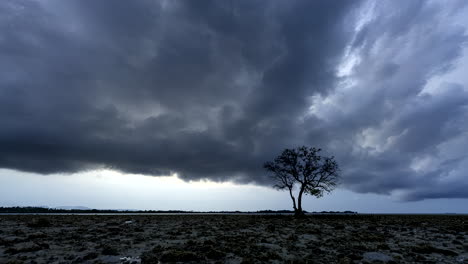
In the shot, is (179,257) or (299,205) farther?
(299,205)

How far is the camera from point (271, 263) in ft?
35.7

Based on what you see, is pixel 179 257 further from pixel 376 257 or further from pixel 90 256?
pixel 376 257

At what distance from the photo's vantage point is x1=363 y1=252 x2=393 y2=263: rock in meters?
11.7

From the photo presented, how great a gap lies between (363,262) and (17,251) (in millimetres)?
18312

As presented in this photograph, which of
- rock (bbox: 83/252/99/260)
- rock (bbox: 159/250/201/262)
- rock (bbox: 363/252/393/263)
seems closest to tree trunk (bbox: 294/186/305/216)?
rock (bbox: 363/252/393/263)

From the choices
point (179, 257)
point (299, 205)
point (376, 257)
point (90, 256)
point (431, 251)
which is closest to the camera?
point (179, 257)

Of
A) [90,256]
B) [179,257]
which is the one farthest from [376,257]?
[90,256]

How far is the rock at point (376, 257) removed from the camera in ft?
38.5

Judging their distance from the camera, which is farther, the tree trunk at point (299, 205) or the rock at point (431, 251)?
the tree trunk at point (299, 205)

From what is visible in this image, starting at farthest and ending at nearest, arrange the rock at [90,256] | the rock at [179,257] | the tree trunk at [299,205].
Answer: the tree trunk at [299,205] → the rock at [90,256] → the rock at [179,257]

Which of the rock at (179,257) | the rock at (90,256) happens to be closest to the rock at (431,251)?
the rock at (179,257)

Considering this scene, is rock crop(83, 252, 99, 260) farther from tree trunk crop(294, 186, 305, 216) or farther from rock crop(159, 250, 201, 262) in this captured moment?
tree trunk crop(294, 186, 305, 216)

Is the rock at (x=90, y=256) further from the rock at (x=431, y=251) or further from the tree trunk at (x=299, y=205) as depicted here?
the tree trunk at (x=299, y=205)

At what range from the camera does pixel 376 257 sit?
12109 mm
